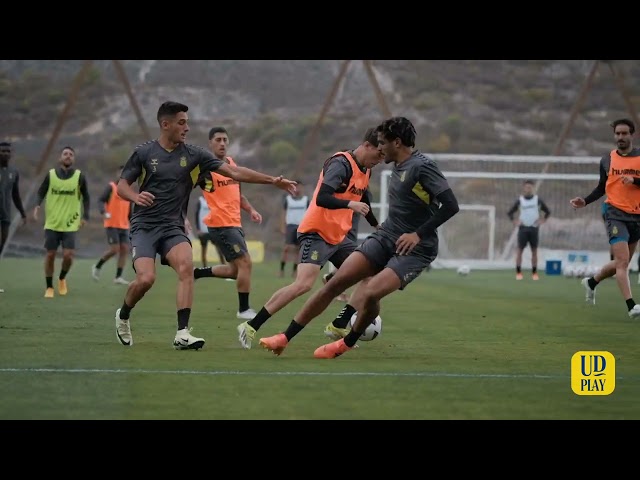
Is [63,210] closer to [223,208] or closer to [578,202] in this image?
[223,208]

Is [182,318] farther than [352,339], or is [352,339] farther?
[182,318]

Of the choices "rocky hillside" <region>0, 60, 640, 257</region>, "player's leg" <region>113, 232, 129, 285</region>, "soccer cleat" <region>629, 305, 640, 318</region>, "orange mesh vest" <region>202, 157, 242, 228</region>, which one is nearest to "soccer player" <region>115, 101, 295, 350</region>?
"orange mesh vest" <region>202, 157, 242, 228</region>

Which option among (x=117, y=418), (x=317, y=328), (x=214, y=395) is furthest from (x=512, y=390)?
(x=317, y=328)

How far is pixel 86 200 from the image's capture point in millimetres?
19016

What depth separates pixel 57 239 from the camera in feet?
61.9

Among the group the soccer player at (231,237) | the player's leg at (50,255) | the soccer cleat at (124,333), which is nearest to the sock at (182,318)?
the soccer cleat at (124,333)

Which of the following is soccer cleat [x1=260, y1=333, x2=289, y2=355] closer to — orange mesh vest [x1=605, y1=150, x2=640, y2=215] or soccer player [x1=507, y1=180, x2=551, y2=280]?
orange mesh vest [x1=605, y1=150, x2=640, y2=215]

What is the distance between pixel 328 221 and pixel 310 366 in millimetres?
2545

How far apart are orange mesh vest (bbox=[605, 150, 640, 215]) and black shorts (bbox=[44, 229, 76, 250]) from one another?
871 centimetres

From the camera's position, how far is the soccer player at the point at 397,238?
9852 millimetres

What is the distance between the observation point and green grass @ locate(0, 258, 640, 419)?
24.6ft

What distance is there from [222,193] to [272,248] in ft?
81.9

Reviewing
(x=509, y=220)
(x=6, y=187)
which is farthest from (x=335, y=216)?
(x=509, y=220)
